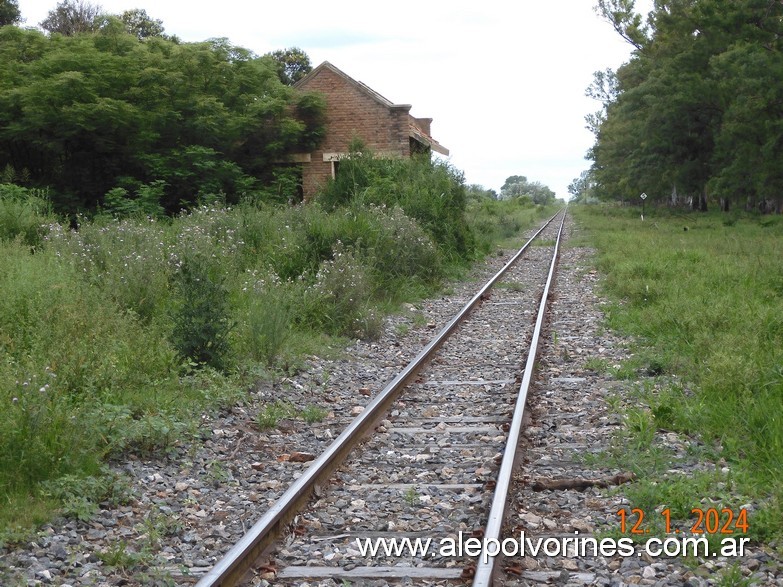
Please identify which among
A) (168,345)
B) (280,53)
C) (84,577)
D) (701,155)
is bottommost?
(84,577)

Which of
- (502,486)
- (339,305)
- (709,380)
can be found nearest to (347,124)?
(339,305)

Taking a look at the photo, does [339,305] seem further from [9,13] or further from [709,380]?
[9,13]

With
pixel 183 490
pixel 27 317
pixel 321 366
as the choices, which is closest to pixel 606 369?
pixel 321 366

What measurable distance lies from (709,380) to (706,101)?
3705cm

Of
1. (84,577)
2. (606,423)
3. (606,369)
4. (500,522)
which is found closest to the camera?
(84,577)

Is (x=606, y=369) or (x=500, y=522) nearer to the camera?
(x=500, y=522)

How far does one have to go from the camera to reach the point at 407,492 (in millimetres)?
5703

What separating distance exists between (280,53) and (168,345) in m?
50.8

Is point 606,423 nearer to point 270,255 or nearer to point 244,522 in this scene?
point 244,522

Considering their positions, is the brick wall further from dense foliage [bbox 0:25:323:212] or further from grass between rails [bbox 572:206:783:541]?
grass between rails [bbox 572:206:783:541]

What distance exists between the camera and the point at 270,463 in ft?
21.6

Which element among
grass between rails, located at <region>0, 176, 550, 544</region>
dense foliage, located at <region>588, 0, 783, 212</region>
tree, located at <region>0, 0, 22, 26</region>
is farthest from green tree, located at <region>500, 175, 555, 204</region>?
grass between rails, located at <region>0, 176, 550, 544</region>

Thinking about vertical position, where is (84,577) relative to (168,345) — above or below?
below

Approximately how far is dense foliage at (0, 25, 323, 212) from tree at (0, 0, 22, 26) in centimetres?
1887
